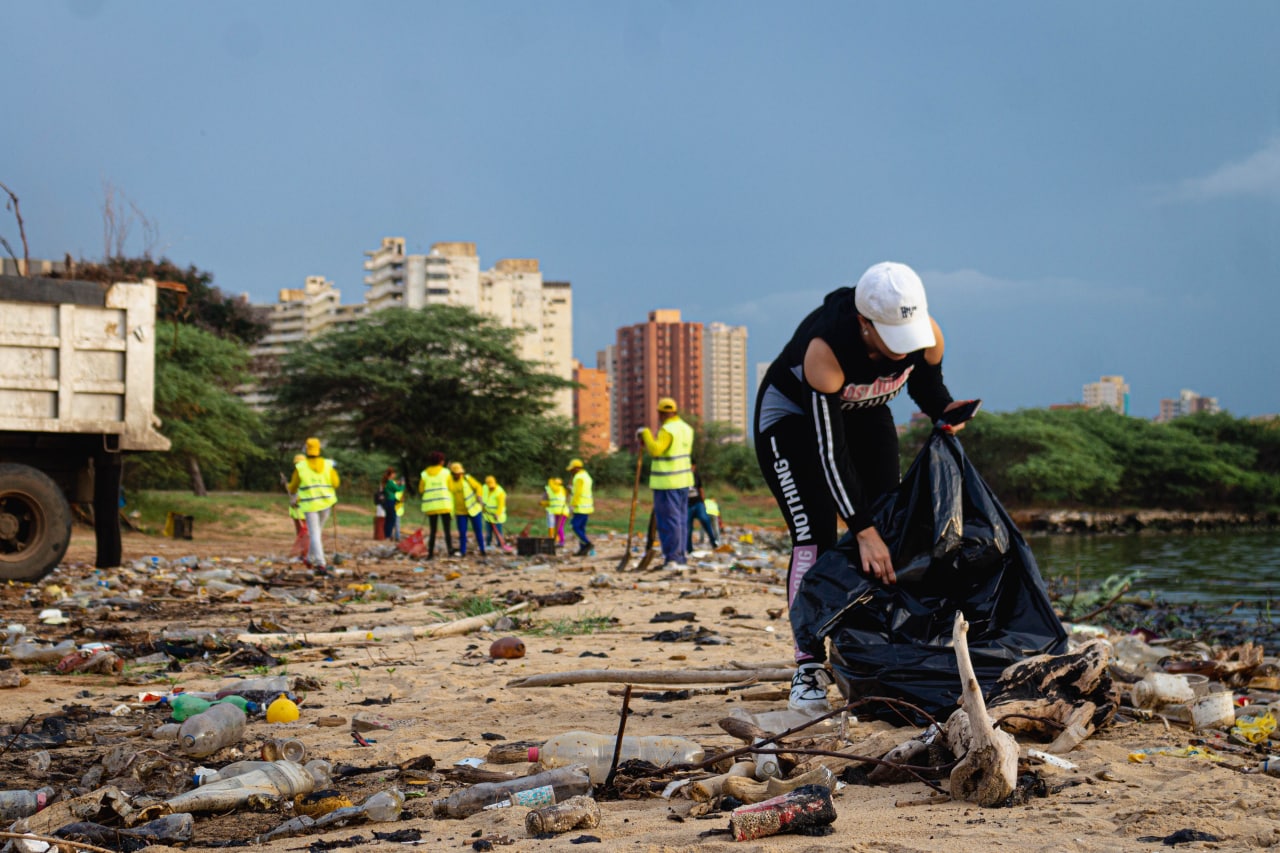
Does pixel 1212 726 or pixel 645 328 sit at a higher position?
pixel 645 328

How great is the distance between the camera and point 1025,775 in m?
2.74

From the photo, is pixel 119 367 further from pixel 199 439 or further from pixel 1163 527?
pixel 1163 527

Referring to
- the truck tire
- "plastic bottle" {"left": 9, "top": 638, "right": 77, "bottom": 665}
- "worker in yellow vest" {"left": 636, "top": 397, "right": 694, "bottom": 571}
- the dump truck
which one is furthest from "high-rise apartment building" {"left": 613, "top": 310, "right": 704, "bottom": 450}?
"plastic bottle" {"left": 9, "top": 638, "right": 77, "bottom": 665}

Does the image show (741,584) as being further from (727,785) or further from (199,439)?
(199,439)

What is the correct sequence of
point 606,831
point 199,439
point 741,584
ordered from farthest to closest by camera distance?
point 199,439
point 741,584
point 606,831

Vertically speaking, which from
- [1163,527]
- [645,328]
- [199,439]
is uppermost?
[645,328]

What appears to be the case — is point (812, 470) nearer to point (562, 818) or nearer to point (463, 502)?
point (562, 818)

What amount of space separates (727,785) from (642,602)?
5.54 m

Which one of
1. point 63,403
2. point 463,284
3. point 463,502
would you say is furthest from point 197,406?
point 463,284

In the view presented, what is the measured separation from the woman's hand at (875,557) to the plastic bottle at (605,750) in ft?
2.74

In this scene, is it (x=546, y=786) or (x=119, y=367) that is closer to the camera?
(x=546, y=786)

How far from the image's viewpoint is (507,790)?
2.97 meters

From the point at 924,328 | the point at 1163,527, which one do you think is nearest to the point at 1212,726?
the point at 924,328

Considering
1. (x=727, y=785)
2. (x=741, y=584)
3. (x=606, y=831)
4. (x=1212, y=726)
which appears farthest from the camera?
(x=741, y=584)
